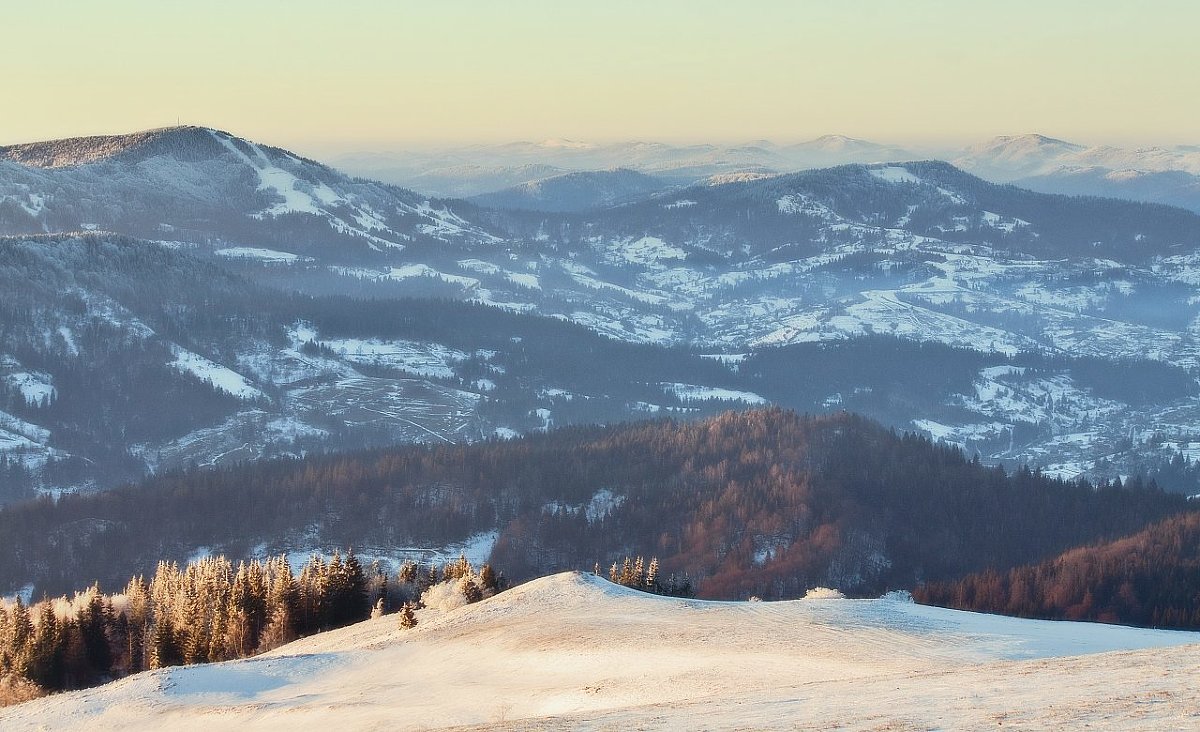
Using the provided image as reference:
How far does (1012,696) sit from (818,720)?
824 cm

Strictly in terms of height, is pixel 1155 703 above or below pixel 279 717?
above

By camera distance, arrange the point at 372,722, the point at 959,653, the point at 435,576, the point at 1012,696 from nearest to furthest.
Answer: the point at 1012,696
the point at 372,722
the point at 959,653
the point at 435,576

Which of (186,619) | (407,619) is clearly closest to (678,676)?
(407,619)

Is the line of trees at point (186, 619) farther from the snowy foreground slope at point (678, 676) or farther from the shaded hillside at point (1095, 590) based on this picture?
the shaded hillside at point (1095, 590)

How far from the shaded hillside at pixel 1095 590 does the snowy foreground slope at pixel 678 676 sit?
72667 millimetres

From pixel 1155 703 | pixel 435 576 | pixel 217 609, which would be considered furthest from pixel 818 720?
pixel 435 576

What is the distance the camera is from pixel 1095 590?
17862 centimetres

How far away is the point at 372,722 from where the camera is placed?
251ft

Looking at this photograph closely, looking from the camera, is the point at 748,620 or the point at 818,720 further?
the point at 748,620

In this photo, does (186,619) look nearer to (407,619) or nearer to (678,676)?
(407,619)

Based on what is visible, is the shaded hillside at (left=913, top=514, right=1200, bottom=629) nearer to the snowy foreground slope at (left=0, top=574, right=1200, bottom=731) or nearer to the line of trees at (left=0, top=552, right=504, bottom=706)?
the line of trees at (left=0, top=552, right=504, bottom=706)

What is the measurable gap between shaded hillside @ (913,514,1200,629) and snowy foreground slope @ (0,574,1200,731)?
7267cm

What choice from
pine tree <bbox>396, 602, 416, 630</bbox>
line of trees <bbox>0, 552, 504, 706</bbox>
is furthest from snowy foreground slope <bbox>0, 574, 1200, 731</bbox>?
line of trees <bbox>0, 552, 504, 706</bbox>

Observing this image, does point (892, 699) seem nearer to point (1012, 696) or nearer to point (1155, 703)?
point (1012, 696)
